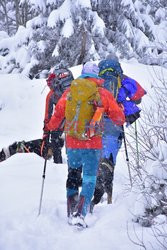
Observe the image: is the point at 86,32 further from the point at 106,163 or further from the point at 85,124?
the point at 85,124

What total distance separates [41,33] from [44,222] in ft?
43.4

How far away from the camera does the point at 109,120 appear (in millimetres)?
6070

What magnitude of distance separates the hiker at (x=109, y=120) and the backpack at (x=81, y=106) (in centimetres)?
92

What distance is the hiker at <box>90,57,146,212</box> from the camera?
606cm

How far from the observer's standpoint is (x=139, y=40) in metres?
17.7

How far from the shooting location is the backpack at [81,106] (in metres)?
5.05

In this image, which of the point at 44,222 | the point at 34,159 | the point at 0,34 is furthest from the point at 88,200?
the point at 0,34

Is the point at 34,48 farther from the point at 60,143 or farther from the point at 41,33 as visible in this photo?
the point at 60,143

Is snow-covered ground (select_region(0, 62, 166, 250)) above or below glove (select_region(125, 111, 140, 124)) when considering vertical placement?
below

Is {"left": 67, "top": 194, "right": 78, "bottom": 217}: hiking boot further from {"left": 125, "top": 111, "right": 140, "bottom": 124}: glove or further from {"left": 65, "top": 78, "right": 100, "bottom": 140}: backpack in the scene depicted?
{"left": 125, "top": 111, "right": 140, "bottom": 124}: glove

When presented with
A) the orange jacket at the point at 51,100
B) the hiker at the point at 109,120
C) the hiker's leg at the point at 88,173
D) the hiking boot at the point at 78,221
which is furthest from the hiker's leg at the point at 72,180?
the orange jacket at the point at 51,100

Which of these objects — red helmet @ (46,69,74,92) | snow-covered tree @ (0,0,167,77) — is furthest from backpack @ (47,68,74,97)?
snow-covered tree @ (0,0,167,77)

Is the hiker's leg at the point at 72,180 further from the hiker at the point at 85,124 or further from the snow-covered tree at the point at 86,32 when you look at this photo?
the snow-covered tree at the point at 86,32

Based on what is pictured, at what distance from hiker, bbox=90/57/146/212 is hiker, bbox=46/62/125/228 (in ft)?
2.37
